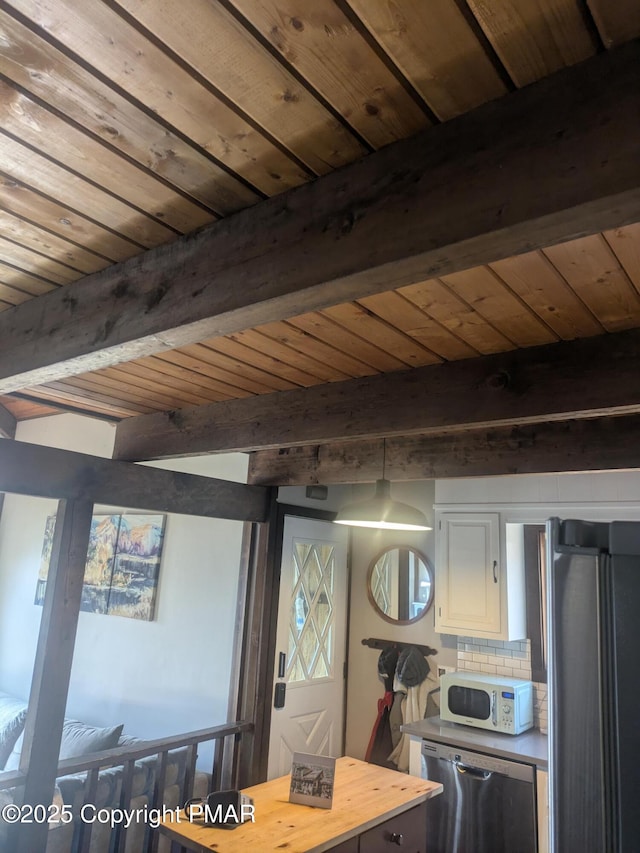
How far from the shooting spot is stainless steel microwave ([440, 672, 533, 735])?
3.70 m

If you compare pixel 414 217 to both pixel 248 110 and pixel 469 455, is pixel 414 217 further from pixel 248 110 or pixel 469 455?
pixel 469 455

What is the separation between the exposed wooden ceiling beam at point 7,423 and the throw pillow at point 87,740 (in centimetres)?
315

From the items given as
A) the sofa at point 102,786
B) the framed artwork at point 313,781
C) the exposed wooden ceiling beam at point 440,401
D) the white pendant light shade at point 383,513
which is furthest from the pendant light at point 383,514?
the sofa at point 102,786

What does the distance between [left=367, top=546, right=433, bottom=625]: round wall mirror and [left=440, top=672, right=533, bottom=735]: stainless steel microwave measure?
751 mm

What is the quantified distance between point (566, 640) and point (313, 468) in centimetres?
305

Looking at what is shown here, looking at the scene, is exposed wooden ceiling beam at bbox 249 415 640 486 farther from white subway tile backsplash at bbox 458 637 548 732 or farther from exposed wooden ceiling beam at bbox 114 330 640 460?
white subway tile backsplash at bbox 458 637 548 732

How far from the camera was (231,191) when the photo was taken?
1342 mm

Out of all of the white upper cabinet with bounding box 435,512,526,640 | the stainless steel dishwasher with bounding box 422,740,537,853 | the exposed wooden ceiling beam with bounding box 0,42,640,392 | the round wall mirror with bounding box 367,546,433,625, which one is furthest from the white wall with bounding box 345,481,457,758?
the exposed wooden ceiling beam with bounding box 0,42,640,392

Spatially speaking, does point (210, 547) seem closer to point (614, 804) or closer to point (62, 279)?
point (62, 279)

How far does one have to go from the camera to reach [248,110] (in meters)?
1.09

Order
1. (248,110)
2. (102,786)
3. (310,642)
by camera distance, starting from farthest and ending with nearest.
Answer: (310,642) → (102,786) → (248,110)

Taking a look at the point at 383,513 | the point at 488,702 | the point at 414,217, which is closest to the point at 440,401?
the point at 383,513

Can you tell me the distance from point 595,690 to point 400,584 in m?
4.21

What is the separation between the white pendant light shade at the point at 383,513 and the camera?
9.78 ft
